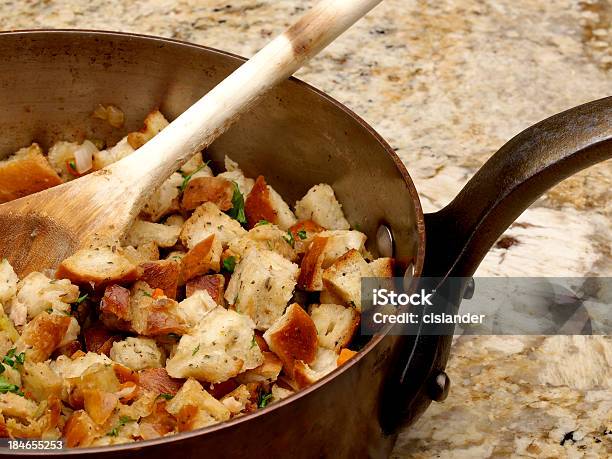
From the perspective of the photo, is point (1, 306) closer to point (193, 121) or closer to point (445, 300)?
point (193, 121)

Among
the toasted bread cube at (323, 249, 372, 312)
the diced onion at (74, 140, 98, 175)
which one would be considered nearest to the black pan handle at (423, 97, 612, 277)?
the toasted bread cube at (323, 249, 372, 312)

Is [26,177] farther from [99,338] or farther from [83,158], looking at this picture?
[99,338]

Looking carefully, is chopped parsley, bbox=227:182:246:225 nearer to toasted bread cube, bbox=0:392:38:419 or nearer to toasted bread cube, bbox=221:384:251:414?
toasted bread cube, bbox=221:384:251:414

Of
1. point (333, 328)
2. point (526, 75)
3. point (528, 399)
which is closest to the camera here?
point (333, 328)

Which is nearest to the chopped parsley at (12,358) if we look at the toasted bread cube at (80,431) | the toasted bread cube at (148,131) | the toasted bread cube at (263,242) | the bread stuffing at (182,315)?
the bread stuffing at (182,315)

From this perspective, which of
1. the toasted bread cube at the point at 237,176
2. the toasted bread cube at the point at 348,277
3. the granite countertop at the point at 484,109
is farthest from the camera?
the toasted bread cube at the point at 237,176

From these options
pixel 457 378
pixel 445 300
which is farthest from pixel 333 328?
pixel 457 378

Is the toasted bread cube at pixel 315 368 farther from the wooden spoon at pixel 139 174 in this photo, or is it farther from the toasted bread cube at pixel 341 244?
the wooden spoon at pixel 139 174
